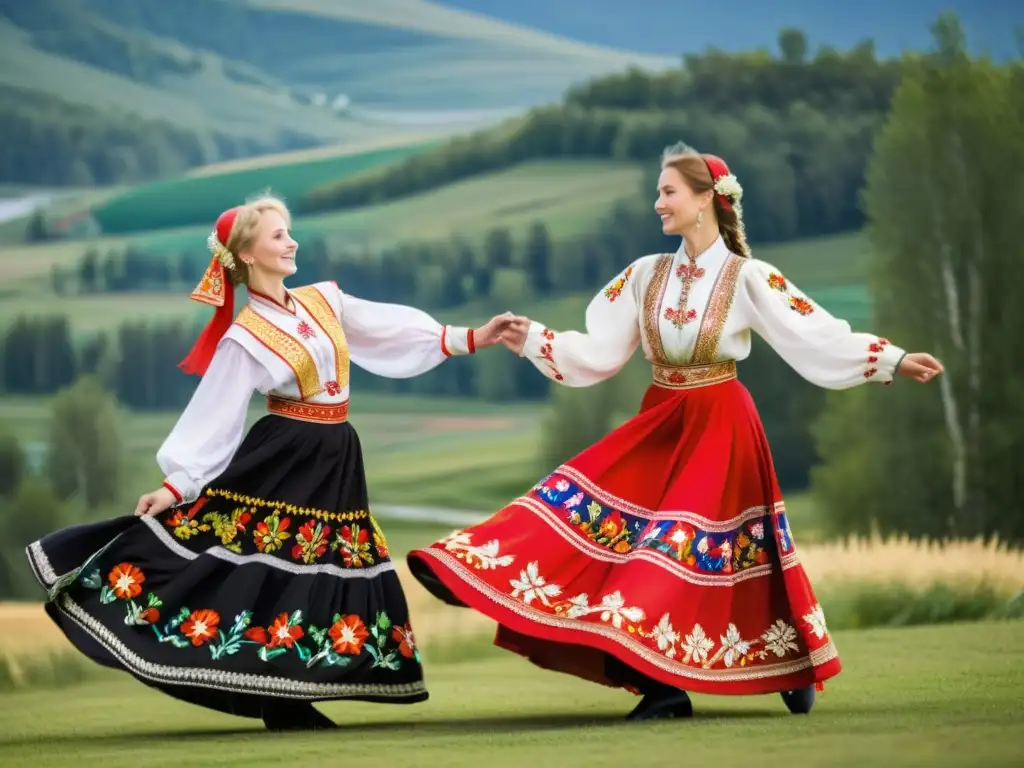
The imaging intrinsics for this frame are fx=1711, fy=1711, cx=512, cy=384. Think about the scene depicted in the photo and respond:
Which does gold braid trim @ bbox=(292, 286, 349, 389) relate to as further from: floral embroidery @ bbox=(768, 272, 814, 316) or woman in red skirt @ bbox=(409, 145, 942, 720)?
floral embroidery @ bbox=(768, 272, 814, 316)

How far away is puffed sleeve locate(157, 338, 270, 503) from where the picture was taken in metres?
4.45

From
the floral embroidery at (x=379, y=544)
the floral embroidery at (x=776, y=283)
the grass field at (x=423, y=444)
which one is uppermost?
the floral embroidery at (x=776, y=283)

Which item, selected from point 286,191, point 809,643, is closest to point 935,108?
point 286,191

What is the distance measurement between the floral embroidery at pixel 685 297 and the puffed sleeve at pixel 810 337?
13cm

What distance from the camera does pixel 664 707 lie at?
453 cm

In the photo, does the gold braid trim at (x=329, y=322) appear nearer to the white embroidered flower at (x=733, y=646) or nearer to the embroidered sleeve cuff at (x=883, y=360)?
the white embroidered flower at (x=733, y=646)

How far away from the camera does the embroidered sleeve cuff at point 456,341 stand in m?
4.96

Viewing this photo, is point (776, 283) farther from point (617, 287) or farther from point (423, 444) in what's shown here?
point (423, 444)

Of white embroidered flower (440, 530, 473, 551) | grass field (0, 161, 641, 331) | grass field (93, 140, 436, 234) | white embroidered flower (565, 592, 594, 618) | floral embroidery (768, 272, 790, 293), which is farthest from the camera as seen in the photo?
grass field (93, 140, 436, 234)

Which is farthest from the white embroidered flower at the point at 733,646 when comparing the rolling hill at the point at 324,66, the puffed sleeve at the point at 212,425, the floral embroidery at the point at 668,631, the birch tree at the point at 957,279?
the rolling hill at the point at 324,66

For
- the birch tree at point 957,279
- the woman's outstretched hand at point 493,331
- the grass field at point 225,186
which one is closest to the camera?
the woman's outstretched hand at point 493,331

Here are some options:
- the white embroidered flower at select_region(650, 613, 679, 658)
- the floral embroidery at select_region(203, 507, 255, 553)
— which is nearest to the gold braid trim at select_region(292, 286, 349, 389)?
the floral embroidery at select_region(203, 507, 255, 553)

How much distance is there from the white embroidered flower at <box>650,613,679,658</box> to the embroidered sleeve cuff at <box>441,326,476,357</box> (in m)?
1.04

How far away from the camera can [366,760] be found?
3994 millimetres
